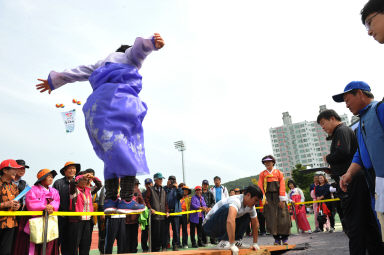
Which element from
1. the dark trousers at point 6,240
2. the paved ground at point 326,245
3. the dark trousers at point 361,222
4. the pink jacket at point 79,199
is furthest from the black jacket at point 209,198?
the dark trousers at point 361,222

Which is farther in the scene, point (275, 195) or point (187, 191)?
point (187, 191)

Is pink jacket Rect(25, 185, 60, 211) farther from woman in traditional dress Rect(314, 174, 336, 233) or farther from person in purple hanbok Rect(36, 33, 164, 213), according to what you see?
woman in traditional dress Rect(314, 174, 336, 233)

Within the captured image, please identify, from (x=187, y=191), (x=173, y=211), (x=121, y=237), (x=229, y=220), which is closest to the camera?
(x=229, y=220)

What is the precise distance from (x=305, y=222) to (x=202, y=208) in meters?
3.83

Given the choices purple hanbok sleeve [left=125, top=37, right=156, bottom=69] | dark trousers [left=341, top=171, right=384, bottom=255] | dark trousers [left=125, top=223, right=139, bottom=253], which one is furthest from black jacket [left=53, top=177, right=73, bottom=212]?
dark trousers [left=341, top=171, right=384, bottom=255]

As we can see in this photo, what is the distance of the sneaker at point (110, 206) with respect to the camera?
225 cm

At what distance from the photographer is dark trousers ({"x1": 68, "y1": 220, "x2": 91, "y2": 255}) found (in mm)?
4625

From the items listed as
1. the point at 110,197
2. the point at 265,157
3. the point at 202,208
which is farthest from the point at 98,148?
the point at 202,208

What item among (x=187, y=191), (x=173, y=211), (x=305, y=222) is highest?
(x=187, y=191)

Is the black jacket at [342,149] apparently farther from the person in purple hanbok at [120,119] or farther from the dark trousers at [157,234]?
the dark trousers at [157,234]

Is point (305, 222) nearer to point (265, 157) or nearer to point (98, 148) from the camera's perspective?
point (265, 157)

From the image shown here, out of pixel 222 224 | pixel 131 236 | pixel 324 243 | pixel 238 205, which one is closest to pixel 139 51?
pixel 238 205

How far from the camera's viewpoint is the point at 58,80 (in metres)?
2.77

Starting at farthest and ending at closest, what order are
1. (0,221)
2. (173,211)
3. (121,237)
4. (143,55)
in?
(173,211) → (121,237) → (0,221) → (143,55)
